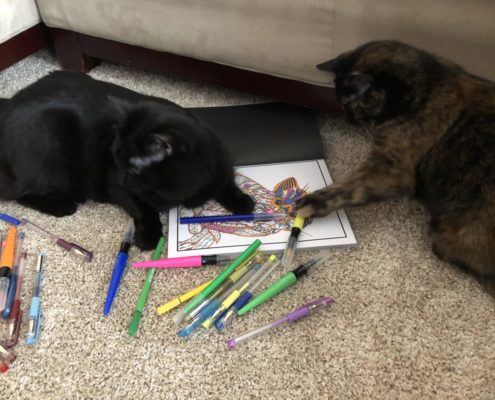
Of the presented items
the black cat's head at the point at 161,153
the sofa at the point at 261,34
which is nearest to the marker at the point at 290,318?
the black cat's head at the point at 161,153

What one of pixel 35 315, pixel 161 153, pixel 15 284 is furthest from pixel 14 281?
pixel 161 153

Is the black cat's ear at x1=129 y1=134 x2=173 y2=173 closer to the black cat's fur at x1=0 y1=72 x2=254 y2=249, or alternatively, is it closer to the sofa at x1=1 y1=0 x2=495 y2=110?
the black cat's fur at x1=0 y1=72 x2=254 y2=249

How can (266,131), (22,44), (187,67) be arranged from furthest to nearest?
(22,44) < (187,67) < (266,131)

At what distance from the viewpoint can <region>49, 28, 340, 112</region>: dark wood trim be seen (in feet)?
4.40

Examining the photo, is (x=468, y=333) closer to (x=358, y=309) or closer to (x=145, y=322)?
(x=358, y=309)

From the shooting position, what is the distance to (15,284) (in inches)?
36.8

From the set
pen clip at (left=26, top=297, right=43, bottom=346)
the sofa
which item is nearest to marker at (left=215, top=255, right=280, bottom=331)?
pen clip at (left=26, top=297, right=43, bottom=346)

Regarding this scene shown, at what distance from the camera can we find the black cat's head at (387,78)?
963 mm

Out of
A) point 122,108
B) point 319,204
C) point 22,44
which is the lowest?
point 319,204

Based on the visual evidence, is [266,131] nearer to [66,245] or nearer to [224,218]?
[224,218]

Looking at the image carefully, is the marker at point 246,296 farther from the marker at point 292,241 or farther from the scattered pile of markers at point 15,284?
the scattered pile of markers at point 15,284

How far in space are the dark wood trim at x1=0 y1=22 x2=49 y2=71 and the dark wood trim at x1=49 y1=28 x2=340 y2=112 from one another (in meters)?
0.05

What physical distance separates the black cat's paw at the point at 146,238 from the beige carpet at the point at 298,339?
0.02m

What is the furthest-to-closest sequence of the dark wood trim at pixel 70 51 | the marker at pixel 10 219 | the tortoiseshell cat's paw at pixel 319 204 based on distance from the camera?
the dark wood trim at pixel 70 51, the marker at pixel 10 219, the tortoiseshell cat's paw at pixel 319 204
